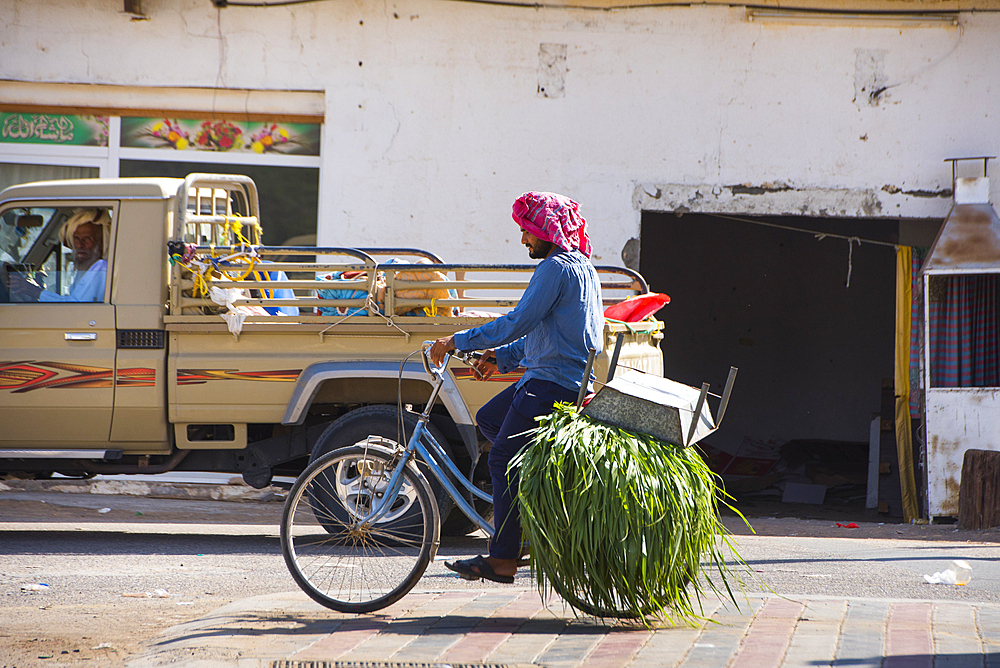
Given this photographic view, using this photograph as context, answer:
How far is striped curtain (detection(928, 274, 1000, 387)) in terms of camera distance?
27.7 feet

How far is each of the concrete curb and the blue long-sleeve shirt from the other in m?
5.23

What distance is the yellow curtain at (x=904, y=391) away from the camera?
9.03m

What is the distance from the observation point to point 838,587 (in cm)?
511

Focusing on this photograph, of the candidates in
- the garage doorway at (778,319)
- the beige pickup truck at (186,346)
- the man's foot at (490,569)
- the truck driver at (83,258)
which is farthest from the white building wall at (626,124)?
the man's foot at (490,569)

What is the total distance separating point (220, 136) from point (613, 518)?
701 centimetres

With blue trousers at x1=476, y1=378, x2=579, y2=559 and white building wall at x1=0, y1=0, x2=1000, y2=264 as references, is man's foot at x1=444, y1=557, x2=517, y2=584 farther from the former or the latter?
white building wall at x1=0, y1=0, x2=1000, y2=264

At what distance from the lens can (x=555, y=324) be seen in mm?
4020

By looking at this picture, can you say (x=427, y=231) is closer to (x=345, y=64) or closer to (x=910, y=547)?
(x=345, y=64)

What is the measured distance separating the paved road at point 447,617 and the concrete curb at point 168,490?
2.14 metres

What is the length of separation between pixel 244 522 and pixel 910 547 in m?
4.78

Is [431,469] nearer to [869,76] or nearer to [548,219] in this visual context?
[548,219]

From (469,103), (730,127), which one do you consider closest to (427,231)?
(469,103)

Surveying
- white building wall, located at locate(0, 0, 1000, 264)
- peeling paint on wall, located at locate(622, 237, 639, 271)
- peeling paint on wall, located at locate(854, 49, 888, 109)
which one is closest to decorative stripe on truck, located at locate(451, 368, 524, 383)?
white building wall, located at locate(0, 0, 1000, 264)

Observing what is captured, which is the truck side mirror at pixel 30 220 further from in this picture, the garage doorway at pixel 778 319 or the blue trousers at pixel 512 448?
the garage doorway at pixel 778 319
